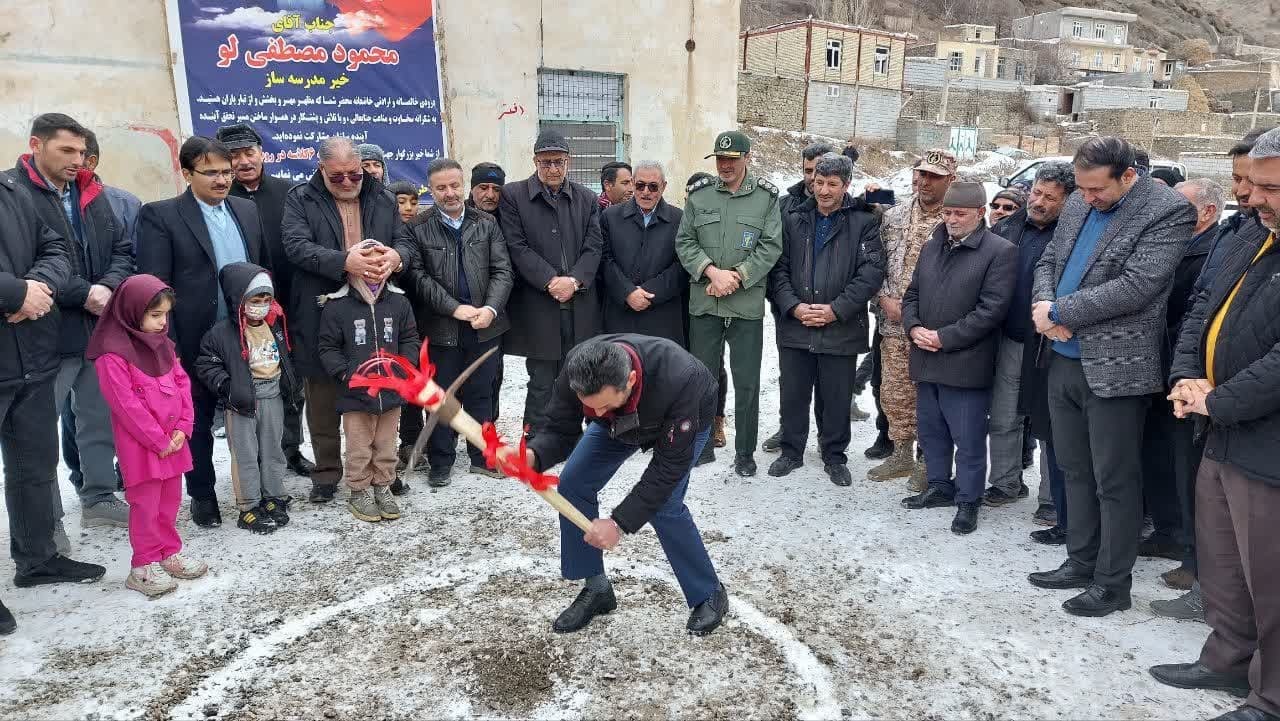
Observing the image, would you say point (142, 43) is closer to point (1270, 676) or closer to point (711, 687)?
point (711, 687)

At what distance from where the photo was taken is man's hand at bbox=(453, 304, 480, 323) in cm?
488

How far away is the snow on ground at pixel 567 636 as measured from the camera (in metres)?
2.93

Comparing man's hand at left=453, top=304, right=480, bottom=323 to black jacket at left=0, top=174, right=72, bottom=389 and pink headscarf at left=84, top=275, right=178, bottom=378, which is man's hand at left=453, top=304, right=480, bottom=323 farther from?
black jacket at left=0, top=174, right=72, bottom=389

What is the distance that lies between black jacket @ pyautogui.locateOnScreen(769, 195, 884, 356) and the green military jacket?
6.0 inches

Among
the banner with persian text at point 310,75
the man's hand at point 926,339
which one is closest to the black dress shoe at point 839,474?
the man's hand at point 926,339

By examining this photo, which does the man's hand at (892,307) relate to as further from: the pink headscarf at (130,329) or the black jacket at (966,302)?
the pink headscarf at (130,329)

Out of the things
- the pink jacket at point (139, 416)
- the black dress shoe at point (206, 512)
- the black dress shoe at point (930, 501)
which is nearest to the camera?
the pink jacket at point (139, 416)

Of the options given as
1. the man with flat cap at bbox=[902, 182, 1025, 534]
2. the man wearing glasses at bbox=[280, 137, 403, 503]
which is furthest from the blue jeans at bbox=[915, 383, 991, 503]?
the man wearing glasses at bbox=[280, 137, 403, 503]

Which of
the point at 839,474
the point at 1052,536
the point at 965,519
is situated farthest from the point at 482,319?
the point at 1052,536

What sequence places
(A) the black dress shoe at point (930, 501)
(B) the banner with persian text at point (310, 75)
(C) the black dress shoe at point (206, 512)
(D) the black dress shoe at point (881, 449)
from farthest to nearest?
(B) the banner with persian text at point (310, 75), (D) the black dress shoe at point (881, 449), (A) the black dress shoe at point (930, 501), (C) the black dress shoe at point (206, 512)

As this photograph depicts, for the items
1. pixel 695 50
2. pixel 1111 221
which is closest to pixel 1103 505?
pixel 1111 221

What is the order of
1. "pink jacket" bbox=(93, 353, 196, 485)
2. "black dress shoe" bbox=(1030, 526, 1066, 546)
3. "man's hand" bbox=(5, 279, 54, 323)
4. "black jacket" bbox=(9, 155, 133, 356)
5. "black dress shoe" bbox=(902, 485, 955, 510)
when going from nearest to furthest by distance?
"man's hand" bbox=(5, 279, 54, 323) < "pink jacket" bbox=(93, 353, 196, 485) < "black jacket" bbox=(9, 155, 133, 356) < "black dress shoe" bbox=(1030, 526, 1066, 546) < "black dress shoe" bbox=(902, 485, 955, 510)

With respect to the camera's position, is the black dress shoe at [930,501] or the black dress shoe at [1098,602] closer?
the black dress shoe at [1098,602]

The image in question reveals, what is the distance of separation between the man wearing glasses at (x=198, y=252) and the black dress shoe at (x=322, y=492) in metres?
0.54
